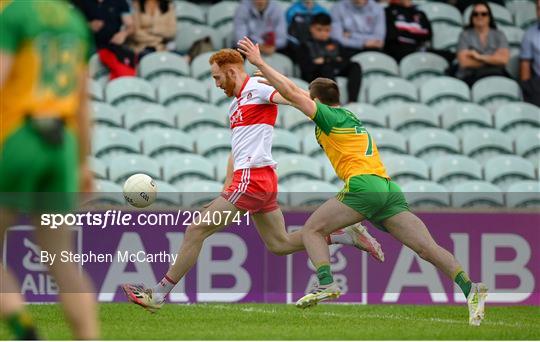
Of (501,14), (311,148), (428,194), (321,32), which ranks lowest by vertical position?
(428,194)

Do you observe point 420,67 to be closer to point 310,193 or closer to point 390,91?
point 390,91

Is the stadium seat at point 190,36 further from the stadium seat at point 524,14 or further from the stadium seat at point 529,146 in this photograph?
the stadium seat at point 524,14

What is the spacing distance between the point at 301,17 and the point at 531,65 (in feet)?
10.3

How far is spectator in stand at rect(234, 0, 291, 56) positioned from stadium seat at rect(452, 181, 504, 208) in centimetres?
316

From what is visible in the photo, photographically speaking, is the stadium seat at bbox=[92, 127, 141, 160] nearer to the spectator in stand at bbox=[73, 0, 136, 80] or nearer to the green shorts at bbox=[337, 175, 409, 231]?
the spectator in stand at bbox=[73, 0, 136, 80]

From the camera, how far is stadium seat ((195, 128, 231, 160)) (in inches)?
575

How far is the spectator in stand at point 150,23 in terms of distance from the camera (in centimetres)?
1600

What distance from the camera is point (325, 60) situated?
629 inches

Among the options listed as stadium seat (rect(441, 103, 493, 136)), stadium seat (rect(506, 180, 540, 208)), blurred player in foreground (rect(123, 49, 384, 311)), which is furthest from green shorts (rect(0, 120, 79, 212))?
stadium seat (rect(441, 103, 493, 136))

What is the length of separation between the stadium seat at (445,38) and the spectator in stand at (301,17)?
1.91 meters

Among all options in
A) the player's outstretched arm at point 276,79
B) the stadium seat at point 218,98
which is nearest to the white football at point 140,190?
the player's outstretched arm at point 276,79

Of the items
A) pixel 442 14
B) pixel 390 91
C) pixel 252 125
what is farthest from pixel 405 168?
pixel 252 125

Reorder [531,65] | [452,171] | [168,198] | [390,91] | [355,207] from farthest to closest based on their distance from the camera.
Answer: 1. [531,65]
2. [390,91]
3. [452,171]
4. [168,198]
5. [355,207]

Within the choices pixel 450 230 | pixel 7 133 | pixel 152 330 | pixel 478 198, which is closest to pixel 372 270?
pixel 450 230
